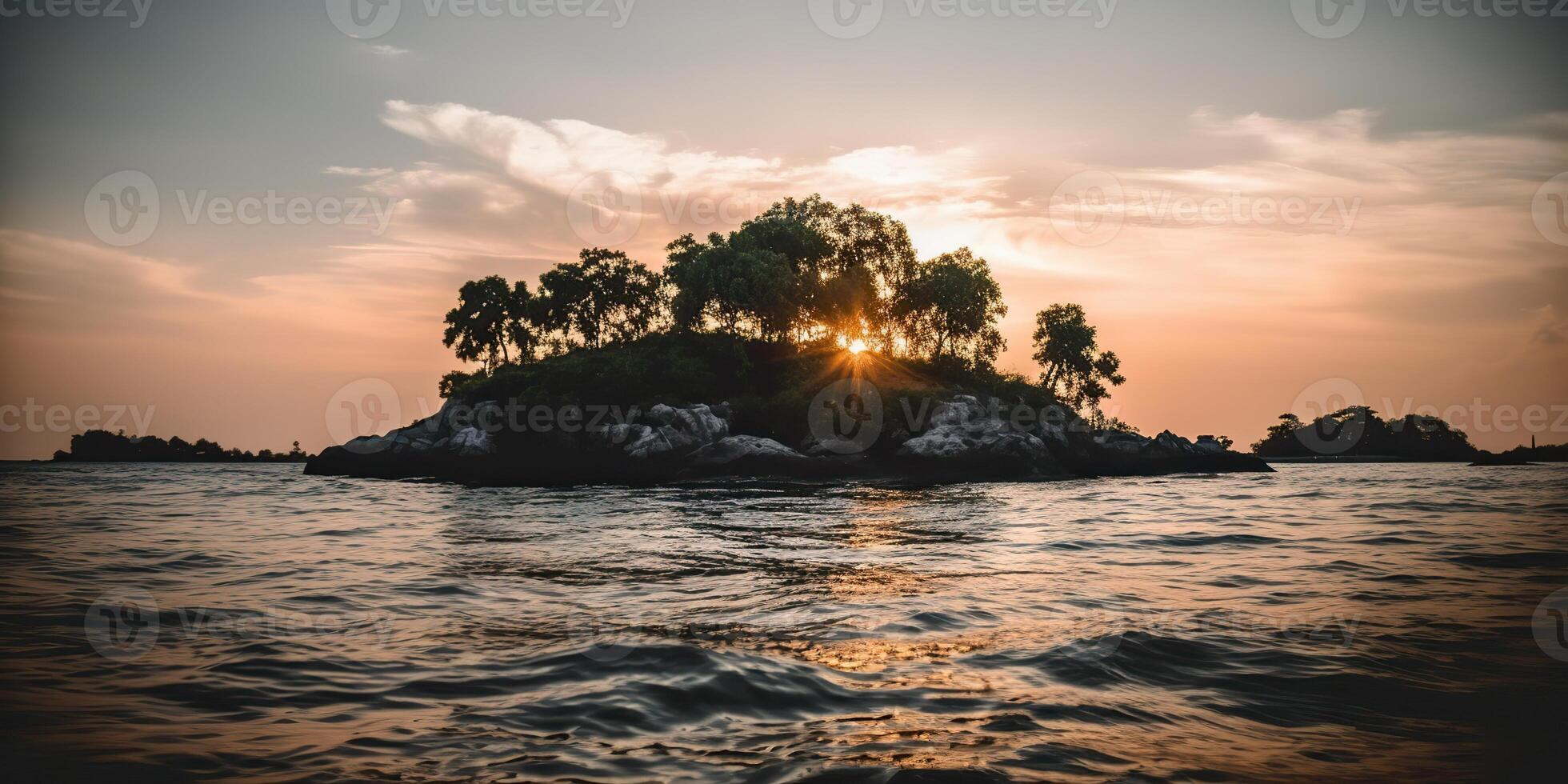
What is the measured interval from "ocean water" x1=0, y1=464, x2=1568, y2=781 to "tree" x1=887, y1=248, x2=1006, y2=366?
58698 millimetres

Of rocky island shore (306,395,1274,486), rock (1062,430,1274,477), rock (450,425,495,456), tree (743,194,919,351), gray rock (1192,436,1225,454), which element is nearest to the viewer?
rocky island shore (306,395,1274,486)

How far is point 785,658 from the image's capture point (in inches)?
297

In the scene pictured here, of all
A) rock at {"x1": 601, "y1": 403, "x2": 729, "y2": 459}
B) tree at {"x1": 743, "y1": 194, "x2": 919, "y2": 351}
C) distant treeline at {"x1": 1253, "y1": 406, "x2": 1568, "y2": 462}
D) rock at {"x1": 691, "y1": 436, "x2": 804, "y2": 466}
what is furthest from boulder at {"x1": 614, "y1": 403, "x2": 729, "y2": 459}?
distant treeline at {"x1": 1253, "y1": 406, "x2": 1568, "y2": 462}

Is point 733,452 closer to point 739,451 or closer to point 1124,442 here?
point 739,451

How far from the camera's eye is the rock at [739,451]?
167 feet

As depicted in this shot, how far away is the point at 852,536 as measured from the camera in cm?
1847

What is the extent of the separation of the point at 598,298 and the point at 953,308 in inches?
1456

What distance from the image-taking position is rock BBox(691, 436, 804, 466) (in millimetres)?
50938

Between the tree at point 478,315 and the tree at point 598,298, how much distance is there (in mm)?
5394

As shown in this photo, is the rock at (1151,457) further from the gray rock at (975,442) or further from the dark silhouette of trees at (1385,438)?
the dark silhouette of trees at (1385,438)

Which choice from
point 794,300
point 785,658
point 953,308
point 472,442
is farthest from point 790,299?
point 785,658

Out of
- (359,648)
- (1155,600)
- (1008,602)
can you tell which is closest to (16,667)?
(359,648)

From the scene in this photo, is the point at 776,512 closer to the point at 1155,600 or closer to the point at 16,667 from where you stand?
the point at 1155,600

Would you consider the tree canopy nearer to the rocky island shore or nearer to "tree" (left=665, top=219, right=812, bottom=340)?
"tree" (left=665, top=219, right=812, bottom=340)
